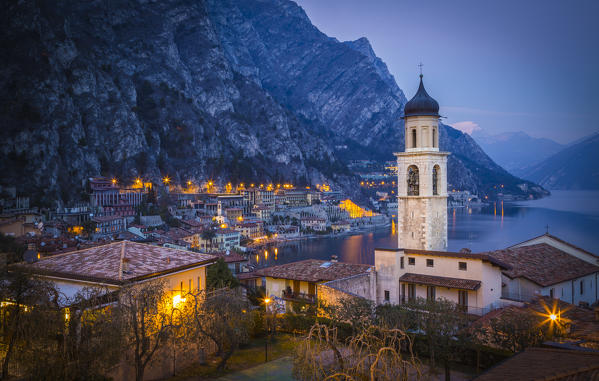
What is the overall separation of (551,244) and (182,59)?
158625mm

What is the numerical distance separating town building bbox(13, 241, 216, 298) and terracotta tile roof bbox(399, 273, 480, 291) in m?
8.83

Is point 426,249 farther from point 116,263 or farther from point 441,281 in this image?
point 116,263

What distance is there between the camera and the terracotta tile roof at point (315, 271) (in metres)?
22.3

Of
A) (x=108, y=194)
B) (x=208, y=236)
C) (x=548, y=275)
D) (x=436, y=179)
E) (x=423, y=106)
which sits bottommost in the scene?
(x=208, y=236)

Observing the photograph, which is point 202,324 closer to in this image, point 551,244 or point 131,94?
point 551,244

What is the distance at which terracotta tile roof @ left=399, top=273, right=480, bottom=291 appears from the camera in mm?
18200

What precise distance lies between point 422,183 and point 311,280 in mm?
7952

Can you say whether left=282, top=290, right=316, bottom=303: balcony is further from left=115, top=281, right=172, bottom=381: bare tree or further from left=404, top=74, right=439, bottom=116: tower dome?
left=404, top=74, right=439, bottom=116: tower dome

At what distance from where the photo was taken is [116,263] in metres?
15.0

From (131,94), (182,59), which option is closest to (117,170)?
(131,94)

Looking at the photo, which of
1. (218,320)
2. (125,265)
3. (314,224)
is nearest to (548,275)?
(218,320)

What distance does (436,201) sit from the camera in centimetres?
2442

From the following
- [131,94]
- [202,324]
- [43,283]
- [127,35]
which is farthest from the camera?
[127,35]

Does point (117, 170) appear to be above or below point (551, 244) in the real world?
above
